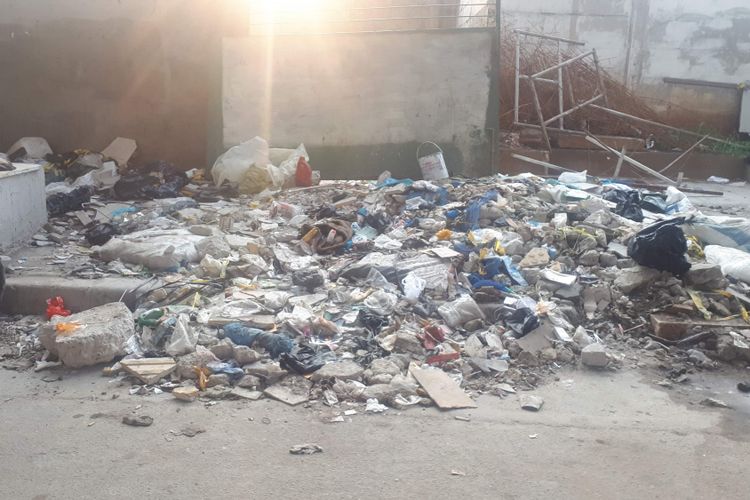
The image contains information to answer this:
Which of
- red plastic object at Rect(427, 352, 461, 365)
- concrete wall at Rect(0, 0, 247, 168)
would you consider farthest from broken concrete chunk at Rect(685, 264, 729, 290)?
concrete wall at Rect(0, 0, 247, 168)

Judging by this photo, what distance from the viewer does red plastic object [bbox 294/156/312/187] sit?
8609mm

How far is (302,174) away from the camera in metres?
8.61

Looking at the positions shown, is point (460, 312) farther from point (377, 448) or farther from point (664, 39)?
point (664, 39)

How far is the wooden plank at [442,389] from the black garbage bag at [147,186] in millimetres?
5345

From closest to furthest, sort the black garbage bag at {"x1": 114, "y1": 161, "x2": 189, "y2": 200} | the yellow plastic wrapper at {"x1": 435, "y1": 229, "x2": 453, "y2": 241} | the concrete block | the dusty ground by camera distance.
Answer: the dusty ground, the concrete block, the yellow plastic wrapper at {"x1": 435, "y1": 229, "x2": 453, "y2": 241}, the black garbage bag at {"x1": 114, "y1": 161, "x2": 189, "y2": 200}

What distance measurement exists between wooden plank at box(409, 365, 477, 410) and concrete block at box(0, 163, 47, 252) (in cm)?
411

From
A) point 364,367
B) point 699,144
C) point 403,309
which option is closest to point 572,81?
point 699,144

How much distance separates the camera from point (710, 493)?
9.58 feet

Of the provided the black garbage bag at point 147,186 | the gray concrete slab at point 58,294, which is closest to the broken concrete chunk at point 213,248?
the gray concrete slab at point 58,294

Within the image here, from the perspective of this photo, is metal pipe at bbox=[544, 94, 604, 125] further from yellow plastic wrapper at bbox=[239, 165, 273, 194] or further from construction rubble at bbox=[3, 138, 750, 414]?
yellow plastic wrapper at bbox=[239, 165, 273, 194]

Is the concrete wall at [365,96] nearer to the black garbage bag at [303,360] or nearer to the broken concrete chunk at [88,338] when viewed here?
the broken concrete chunk at [88,338]

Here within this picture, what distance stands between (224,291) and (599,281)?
290cm

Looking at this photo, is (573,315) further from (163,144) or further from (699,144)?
(699,144)

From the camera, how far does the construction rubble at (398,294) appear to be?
401 cm
